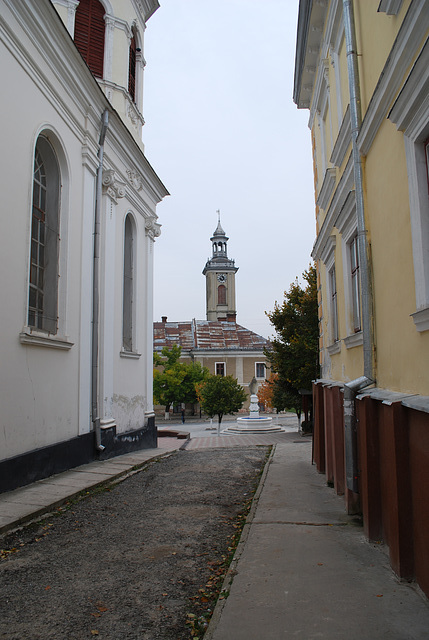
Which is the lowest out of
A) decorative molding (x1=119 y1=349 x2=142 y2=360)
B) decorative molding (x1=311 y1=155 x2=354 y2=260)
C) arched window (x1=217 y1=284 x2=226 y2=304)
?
decorative molding (x1=119 y1=349 x2=142 y2=360)

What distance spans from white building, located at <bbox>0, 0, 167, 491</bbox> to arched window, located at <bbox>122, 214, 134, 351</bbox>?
3cm

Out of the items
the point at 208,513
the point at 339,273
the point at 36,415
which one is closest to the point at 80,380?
the point at 36,415

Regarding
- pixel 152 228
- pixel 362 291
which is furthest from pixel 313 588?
pixel 152 228

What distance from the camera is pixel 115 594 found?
3.74 metres

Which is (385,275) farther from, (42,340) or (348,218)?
(42,340)

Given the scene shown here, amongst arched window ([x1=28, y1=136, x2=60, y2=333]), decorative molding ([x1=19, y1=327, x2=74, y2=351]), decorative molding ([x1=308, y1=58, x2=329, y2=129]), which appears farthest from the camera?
decorative molding ([x1=308, y1=58, x2=329, y2=129])

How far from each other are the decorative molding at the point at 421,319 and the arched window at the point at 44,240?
6443 mm

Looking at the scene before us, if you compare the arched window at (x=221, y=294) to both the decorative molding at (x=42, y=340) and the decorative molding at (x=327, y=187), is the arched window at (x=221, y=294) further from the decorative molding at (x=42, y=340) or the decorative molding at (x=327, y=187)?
the decorative molding at (x=42, y=340)

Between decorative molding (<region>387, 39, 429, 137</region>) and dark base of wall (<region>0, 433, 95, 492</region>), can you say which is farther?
dark base of wall (<region>0, 433, 95, 492</region>)

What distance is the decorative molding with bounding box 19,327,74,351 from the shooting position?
24.0 feet

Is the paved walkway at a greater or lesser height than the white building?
lesser

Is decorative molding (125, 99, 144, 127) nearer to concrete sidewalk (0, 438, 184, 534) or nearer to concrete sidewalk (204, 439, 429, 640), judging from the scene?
concrete sidewalk (0, 438, 184, 534)

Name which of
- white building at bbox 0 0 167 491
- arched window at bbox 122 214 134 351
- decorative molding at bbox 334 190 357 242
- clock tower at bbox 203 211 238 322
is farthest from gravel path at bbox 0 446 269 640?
clock tower at bbox 203 211 238 322

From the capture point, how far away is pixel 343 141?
6.93 metres
